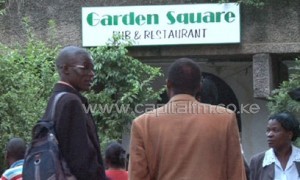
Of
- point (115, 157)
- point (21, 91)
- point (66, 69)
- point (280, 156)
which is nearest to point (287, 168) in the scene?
point (280, 156)

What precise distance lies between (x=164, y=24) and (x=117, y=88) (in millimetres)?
1317

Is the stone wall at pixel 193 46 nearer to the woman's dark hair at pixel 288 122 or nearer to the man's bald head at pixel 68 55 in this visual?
the woman's dark hair at pixel 288 122

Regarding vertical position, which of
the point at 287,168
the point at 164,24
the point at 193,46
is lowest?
the point at 287,168

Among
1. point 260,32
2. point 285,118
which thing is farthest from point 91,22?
point 285,118

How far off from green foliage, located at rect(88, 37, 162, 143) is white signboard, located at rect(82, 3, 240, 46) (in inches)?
13.5

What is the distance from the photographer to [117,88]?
12.9 metres

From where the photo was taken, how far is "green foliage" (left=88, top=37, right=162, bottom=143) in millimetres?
12617

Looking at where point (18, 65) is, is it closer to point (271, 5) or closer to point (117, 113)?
point (117, 113)

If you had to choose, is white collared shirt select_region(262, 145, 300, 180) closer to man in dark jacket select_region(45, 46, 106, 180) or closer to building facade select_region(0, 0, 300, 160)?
man in dark jacket select_region(45, 46, 106, 180)

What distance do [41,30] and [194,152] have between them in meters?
9.08

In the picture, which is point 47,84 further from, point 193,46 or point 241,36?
point 241,36

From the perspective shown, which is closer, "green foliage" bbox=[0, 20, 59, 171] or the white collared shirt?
the white collared shirt

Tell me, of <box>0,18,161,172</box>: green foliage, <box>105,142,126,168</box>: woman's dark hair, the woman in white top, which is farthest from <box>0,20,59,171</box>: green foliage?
the woman in white top

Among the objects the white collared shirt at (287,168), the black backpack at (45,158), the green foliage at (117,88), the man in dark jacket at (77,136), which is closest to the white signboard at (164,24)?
the green foliage at (117,88)
